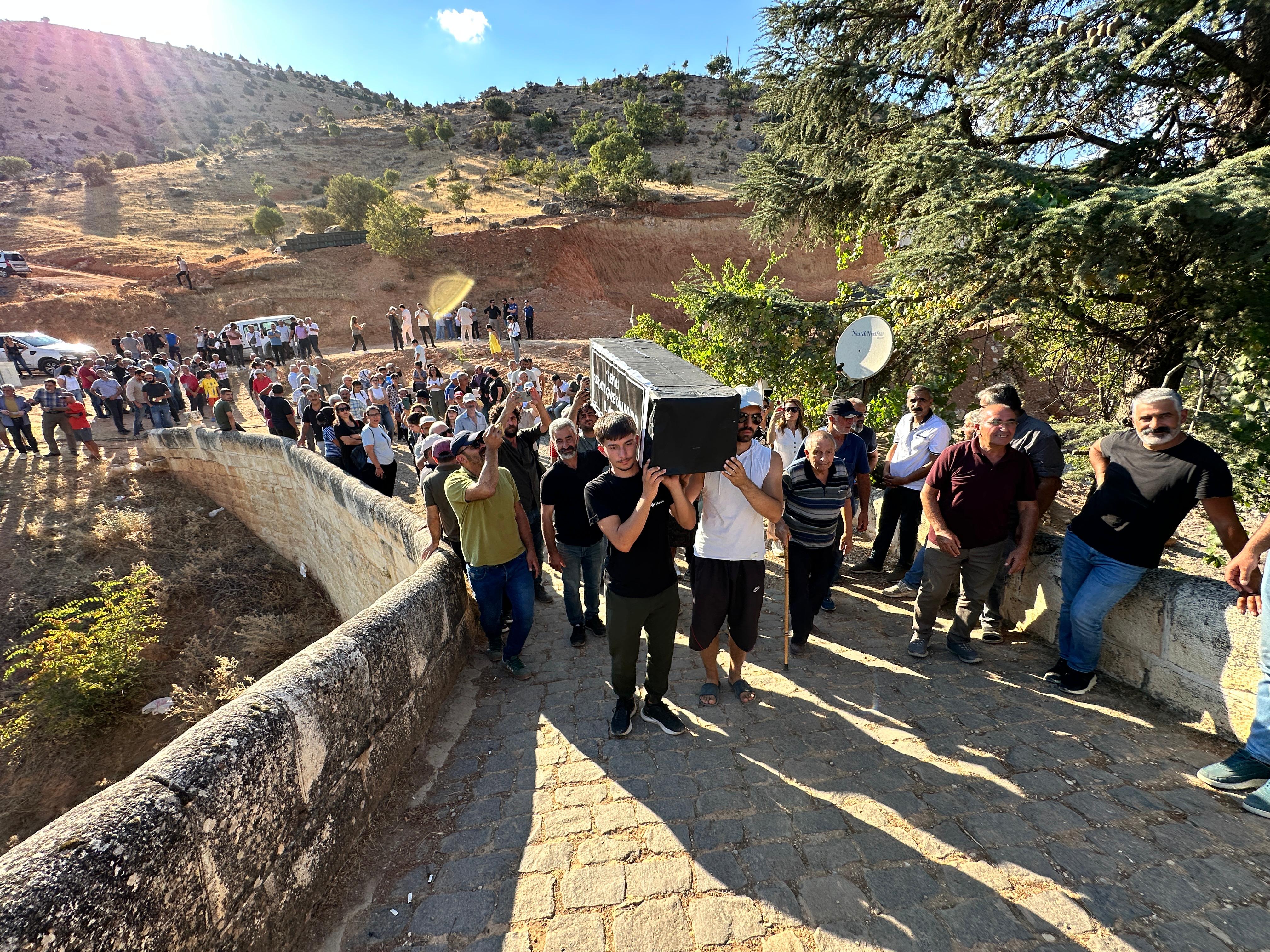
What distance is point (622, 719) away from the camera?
3400 mm

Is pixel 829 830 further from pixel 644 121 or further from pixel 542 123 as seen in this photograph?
pixel 542 123

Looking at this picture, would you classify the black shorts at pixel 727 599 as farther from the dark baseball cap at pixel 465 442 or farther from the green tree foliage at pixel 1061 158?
the green tree foliage at pixel 1061 158

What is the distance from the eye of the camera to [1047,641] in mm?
4023

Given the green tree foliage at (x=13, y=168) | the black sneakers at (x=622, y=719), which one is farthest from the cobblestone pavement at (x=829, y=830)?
the green tree foliage at (x=13, y=168)

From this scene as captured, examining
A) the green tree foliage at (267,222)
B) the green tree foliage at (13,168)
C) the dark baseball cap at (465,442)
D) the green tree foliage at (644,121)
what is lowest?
the dark baseball cap at (465,442)

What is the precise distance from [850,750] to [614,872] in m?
1.47

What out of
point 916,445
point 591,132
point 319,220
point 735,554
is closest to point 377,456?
point 735,554

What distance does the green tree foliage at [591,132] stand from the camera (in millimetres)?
44938

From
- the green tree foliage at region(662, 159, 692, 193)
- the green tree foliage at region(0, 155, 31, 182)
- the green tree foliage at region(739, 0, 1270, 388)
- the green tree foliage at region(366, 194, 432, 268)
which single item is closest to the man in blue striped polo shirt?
A: the green tree foliage at region(739, 0, 1270, 388)

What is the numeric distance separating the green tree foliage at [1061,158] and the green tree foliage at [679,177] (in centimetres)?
3050

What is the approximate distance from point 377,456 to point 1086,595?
23.5 ft

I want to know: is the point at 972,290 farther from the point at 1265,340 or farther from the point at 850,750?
the point at 850,750

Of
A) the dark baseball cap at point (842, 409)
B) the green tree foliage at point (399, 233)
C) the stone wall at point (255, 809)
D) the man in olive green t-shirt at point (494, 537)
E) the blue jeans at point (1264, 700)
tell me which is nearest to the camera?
the stone wall at point (255, 809)

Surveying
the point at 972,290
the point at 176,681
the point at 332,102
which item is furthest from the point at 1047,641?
the point at 332,102
